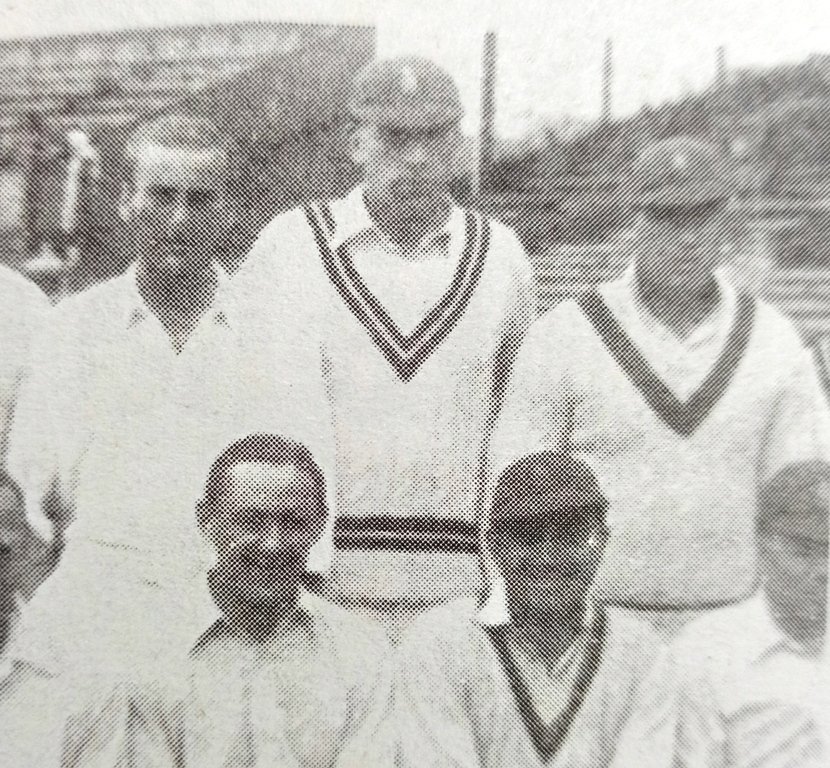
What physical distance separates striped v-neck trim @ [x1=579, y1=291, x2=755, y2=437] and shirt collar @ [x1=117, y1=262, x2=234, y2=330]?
1.49 ft

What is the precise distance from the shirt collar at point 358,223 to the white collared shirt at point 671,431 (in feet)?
0.54

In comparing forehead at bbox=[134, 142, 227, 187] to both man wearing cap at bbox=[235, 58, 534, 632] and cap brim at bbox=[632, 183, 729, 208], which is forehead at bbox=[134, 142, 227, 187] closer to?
man wearing cap at bbox=[235, 58, 534, 632]

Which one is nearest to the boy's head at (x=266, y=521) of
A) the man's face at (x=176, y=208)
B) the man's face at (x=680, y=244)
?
the man's face at (x=176, y=208)

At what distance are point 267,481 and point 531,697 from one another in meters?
0.42

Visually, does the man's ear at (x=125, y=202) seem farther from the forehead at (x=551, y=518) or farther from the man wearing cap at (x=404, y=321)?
the forehead at (x=551, y=518)

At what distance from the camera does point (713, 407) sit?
3.42ft

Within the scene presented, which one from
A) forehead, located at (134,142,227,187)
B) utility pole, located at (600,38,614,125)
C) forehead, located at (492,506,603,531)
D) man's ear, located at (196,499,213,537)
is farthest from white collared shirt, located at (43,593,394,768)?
utility pole, located at (600,38,614,125)

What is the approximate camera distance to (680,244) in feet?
3.47

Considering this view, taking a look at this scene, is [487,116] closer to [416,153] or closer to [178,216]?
[416,153]

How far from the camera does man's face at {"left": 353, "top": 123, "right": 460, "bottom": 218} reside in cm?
106

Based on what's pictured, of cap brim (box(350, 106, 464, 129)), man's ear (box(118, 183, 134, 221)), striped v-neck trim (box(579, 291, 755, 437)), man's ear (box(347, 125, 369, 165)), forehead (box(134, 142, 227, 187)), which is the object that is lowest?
striped v-neck trim (box(579, 291, 755, 437))

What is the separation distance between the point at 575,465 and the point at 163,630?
56 cm

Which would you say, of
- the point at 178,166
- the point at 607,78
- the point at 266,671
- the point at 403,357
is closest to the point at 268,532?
the point at 266,671

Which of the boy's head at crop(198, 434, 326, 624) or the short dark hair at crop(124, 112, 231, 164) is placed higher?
the short dark hair at crop(124, 112, 231, 164)
